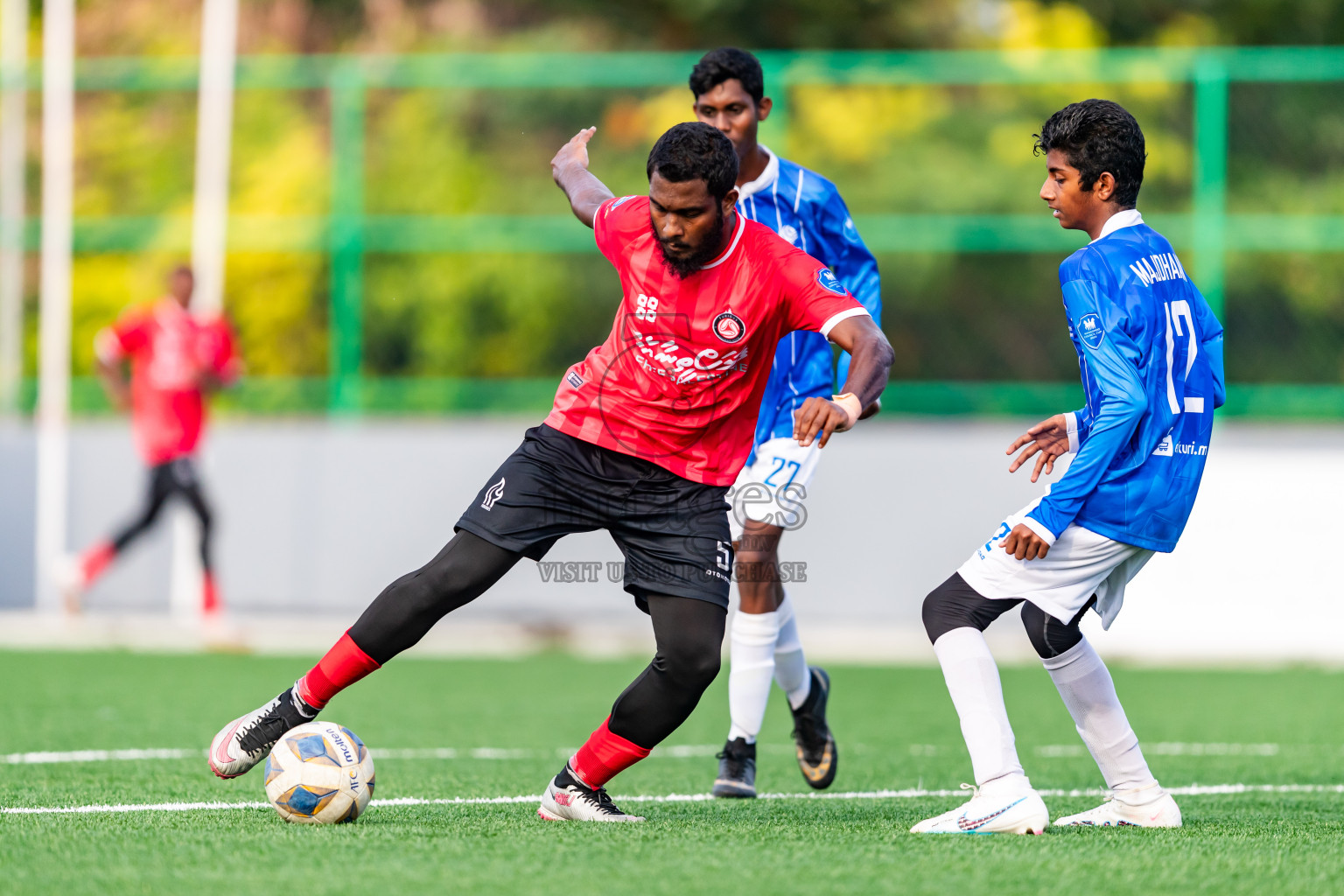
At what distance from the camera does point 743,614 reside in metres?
5.89

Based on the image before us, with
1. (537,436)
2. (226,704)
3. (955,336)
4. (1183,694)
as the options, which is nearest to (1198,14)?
(955,336)

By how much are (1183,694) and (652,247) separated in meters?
5.69

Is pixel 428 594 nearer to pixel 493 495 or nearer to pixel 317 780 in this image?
pixel 493 495

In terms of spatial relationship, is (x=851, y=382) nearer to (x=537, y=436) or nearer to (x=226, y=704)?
(x=537, y=436)

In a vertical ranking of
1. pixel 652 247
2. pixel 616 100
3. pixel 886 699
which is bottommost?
pixel 886 699

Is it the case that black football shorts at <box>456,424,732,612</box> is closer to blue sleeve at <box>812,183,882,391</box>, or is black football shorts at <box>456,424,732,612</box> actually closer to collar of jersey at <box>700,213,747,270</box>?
collar of jersey at <box>700,213,747,270</box>

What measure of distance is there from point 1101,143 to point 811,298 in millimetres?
912

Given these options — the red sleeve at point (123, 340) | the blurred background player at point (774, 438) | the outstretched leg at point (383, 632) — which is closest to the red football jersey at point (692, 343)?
the outstretched leg at point (383, 632)

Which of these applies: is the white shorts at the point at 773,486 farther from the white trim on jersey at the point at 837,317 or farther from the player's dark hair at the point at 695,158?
the player's dark hair at the point at 695,158

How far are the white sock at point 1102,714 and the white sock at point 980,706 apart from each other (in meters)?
0.27

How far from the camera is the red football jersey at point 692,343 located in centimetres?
470

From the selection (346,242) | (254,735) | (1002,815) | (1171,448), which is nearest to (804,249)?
(1171,448)

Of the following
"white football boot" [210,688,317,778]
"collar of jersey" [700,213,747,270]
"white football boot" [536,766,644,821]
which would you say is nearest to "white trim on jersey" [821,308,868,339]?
"collar of jersey" [700,213,747,270]

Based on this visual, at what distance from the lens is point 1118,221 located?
4688 millimetres
